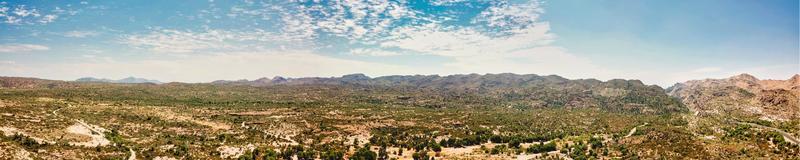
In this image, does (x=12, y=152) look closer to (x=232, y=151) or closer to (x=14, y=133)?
(x=14, y=133)

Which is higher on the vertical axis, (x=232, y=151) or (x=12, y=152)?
(x=12, y=152)

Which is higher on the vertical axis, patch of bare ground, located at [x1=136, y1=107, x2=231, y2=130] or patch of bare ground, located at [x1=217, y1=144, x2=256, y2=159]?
patch of bare ground, located at [x1=136, y1=107, x2=231, y2=130]

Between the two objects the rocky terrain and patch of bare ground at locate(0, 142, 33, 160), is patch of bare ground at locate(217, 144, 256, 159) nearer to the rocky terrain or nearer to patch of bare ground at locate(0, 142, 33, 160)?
the rocky terrain

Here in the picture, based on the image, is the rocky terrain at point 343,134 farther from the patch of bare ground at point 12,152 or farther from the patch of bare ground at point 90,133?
the patch of bare ground at point 90,133

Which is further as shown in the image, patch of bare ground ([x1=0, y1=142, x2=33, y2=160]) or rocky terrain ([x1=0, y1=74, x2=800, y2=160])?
rocky terrain ([x1=0, y1=74, x2=800, y2=160])

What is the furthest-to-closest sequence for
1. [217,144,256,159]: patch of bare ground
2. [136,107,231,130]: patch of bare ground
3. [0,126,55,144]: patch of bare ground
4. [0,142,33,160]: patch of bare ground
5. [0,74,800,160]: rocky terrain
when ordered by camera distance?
[136,107,231,130]: patch of bare ground < [217,144,256,159]: patch of bare ground < [0,74,800,160]: rocky terrain < [0,126,55,144]: patch of bare ground < [0,142,33,160]: patch of bare ground

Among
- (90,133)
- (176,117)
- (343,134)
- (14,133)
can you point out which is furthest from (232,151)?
(176,117)

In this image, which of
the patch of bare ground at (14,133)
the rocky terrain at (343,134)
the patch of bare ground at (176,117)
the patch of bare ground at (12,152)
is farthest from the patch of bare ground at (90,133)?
the patch of bare ground at (176,117)

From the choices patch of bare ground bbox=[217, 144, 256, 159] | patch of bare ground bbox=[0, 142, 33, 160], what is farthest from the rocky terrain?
patch of bare ground bbox=[217, 144, 256, 159]

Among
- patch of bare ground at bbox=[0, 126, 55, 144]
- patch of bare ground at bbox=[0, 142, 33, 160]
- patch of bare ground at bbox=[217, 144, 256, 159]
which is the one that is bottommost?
patch of bare ground at bbox=[217, 144, 256, 159]

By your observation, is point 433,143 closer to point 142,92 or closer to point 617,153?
point 617,153

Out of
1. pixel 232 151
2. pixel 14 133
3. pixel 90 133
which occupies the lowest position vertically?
pixel 232 151
